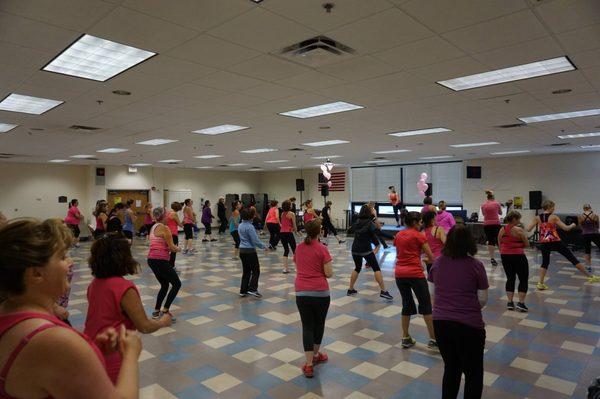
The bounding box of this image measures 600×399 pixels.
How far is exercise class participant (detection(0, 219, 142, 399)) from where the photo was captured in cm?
Answer: 91

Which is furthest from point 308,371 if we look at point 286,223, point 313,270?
point 286,223

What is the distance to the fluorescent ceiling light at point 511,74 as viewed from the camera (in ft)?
13.1

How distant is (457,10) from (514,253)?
3.71m

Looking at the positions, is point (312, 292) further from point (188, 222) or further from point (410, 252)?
point (188, 222)

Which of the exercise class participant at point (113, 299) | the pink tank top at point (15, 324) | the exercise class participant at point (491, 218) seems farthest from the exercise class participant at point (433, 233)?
the exercise class participant at point (491, 218)

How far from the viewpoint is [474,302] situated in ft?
8.58

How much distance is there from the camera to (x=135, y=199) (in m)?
17.6

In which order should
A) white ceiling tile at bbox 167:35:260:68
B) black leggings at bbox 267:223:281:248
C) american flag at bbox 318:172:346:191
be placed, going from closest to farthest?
white ceiling tile at bbox 167:35:260:68, black leggings at bbox 267:223:281:248, american flag at bbox 318:172:346:191

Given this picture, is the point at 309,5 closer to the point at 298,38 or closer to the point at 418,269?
the point at 298,38

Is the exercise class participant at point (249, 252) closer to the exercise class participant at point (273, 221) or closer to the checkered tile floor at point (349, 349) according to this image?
the checkered tile floor at point (349, 349)

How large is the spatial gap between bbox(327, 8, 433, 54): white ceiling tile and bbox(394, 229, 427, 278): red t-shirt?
6.05ft

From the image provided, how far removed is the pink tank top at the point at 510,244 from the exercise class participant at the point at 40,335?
5.22 m

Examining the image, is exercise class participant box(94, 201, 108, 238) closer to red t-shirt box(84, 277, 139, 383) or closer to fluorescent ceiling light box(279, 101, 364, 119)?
fluorescent ceiling light box(279, 101, 364, 119)

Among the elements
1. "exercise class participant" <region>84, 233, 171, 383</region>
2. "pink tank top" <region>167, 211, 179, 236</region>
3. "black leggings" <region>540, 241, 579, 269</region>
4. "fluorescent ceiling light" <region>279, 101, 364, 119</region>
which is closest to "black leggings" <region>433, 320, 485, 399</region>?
"exercise class participant" <region>84, 233, 171, 383</region>
